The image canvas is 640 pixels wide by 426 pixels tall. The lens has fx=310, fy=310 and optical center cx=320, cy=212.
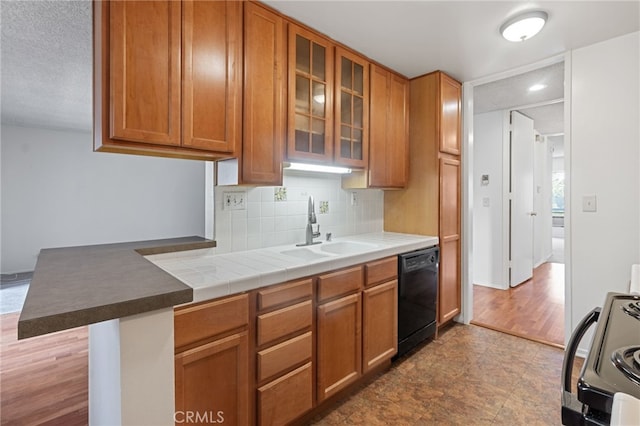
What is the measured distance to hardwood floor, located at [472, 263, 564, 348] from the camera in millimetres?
2779

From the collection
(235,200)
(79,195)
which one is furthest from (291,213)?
(79,195)

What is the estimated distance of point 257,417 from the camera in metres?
1.42

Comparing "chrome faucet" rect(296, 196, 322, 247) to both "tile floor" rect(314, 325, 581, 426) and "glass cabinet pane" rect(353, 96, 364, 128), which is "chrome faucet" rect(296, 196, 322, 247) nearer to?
"glass cabinet pane" rect(353, 96, 364, 128)

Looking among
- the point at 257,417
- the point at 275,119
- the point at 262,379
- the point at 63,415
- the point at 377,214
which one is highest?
the point at 275,119

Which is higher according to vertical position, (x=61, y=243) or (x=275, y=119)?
(x=275, y=119)

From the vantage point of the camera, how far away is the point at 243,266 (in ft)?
5.16

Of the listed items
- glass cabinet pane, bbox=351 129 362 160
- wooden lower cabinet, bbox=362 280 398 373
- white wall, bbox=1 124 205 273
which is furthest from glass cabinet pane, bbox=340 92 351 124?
white wall, bbox=1 124 205 273

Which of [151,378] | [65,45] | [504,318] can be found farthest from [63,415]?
[504,318]

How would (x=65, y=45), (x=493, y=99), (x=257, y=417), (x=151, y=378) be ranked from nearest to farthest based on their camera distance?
(x=151, y=378)
(x=257, y=417)
(x=65, y=45)
(x=493, y=99)

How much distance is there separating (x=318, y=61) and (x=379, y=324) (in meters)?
1.81

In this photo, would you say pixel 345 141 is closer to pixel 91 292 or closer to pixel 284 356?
pixel 284 356

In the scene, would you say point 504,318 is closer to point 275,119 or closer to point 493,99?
point 493,99

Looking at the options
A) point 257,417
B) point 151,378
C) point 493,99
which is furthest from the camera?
point 493,99

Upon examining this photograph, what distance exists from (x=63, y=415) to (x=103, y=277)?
1406 millimetres
